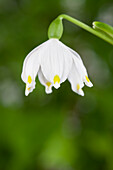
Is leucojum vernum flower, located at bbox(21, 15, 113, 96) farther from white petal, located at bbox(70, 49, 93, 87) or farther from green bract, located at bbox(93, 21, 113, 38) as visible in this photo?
green bract, located at bbox(93, 21, 113, 38)

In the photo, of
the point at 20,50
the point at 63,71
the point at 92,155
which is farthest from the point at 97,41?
the point at 63,71

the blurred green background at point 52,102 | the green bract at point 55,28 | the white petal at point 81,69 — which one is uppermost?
the green bract at point 55,28

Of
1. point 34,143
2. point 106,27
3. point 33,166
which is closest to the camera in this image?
point 106,27

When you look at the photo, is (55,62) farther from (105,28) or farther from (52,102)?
(52,102)

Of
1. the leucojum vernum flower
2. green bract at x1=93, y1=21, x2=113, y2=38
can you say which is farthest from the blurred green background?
green bract at x1=93, y1=21, x2=113, y2=38

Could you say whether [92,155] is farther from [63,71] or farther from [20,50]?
[63,71]

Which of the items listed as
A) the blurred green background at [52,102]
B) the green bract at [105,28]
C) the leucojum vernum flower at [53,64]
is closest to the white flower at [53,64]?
the leucojum vernum flower at [53,64]

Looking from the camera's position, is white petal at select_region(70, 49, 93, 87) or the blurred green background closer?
white petal at select_region(70, 49, 93, 87)

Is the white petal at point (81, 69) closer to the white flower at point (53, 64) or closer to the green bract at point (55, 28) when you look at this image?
the white flower at point (53, 64)
